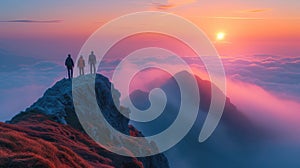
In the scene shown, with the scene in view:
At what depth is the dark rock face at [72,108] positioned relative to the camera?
37.0m

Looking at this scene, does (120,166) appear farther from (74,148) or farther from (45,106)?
(45,106)

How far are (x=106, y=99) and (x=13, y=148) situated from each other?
3986 centimetres

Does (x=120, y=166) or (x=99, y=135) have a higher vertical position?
(x=99, y=135)

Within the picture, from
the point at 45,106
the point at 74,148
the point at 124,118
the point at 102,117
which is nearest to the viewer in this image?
the point at 74,148

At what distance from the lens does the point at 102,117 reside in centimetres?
5094

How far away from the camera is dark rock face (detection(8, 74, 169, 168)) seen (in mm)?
37006

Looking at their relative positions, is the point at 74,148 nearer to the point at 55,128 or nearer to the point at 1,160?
the point at 55,128

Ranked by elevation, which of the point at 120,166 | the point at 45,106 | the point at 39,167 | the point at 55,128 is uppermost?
the point at 45,106

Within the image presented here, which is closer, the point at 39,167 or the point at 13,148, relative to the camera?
the point at 39,167

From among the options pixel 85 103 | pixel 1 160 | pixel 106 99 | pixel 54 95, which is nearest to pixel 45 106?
pixel 54 95

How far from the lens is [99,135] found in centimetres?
4184

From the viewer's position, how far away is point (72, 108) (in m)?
45.6

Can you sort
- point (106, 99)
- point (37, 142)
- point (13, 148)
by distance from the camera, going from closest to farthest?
point (13, 148), point (37, 142), point (106, 99)

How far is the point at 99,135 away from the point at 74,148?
13131 millimetres
